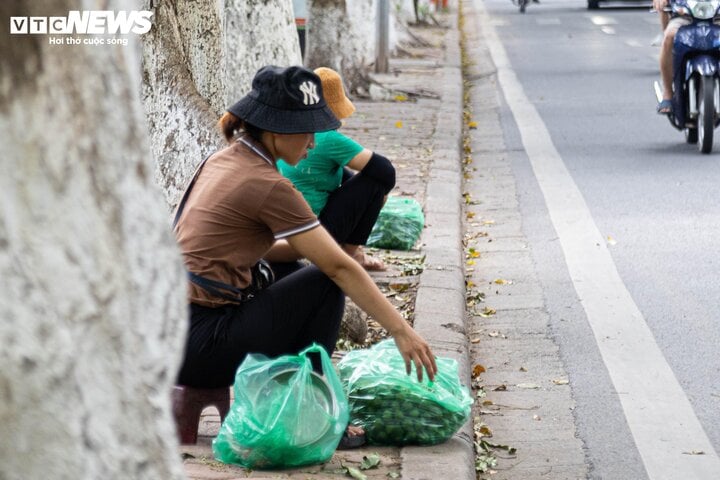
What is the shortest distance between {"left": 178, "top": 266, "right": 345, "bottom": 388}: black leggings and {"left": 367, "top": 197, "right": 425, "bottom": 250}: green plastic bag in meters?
2.82

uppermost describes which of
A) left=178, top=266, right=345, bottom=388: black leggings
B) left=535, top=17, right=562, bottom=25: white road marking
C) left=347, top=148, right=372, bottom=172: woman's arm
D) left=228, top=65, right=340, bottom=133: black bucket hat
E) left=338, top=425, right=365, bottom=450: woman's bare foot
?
left=228, top=65, right=340, bottom=133: black bucket hat

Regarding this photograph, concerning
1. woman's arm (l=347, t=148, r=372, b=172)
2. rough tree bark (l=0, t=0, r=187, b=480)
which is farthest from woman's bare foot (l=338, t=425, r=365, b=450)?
rough tree bark (l=0, t=0, r=187, b=480)

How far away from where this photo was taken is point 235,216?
13.7 feet

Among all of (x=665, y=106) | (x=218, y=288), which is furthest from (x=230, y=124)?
(x=665, y=106)

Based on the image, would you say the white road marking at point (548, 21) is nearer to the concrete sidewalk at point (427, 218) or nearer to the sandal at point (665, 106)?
the concrete sidewalk at point (427, 218)

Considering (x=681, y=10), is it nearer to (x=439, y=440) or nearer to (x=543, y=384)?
(x=543, y=384)

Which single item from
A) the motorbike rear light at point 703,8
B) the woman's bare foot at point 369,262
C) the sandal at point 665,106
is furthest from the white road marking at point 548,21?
the woman's bare foot at point 369,262

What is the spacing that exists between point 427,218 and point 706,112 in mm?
3105

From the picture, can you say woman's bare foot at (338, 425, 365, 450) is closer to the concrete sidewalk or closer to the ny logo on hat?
the concrete sidewalk

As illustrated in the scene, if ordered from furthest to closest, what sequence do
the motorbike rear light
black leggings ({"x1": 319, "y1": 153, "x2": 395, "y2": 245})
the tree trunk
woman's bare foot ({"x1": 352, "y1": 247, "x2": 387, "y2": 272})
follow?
1. the tree trunk
2. the motorbike rear light
3. woman's bare foot ({"x1": 352, "y1": 247, "x2": 387, "y2": 272})
4. black leggings ({"x1": 319, "y1": 153, "x2": 395, "y2": 245})

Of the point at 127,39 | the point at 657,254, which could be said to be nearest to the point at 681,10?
the point at 657,254

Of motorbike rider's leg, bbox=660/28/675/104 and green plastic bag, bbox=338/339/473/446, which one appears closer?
green plastic bag, bbox=338/339/473/446

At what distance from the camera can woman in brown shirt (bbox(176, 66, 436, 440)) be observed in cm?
414

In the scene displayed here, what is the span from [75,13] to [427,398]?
2.49m
